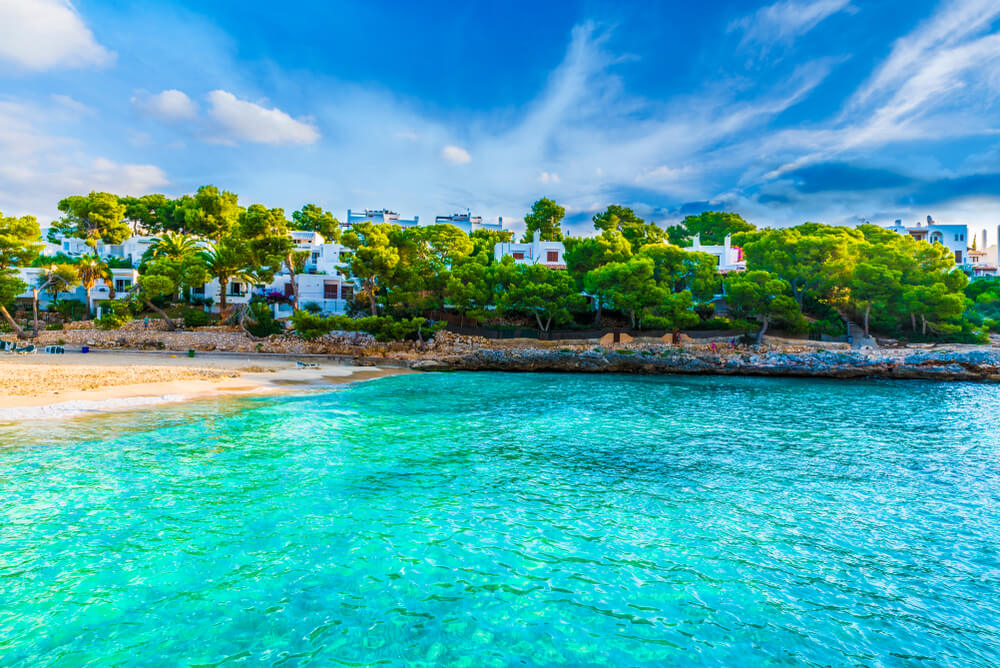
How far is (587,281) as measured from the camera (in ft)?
151

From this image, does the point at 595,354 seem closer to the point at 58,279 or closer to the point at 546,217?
the point at 546,217

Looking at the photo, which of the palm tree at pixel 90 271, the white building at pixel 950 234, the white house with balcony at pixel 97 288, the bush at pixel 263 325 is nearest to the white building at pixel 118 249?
the white house with balcony at pixel 97 288

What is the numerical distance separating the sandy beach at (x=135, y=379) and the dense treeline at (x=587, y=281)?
24.4 ft

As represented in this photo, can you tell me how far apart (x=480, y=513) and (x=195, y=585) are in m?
4.70

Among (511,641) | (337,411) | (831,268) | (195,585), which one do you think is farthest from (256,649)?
(831,268)

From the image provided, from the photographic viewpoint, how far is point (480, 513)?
915cm

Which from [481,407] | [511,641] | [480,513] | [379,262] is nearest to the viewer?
[511,641]

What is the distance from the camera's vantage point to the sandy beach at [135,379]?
17.9 m

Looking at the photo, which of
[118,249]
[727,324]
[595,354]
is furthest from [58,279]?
[727,324]

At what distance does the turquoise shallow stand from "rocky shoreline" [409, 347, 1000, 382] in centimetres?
2110

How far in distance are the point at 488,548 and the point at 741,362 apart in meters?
34.9

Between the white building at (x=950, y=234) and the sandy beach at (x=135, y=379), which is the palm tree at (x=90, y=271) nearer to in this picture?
the sandy beach at (x=135, y=379)

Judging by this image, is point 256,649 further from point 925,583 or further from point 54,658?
point 925,583

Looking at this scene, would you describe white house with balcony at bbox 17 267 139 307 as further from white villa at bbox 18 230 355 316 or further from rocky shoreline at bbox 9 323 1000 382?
rocky shoreline at bbox 9 323 1000 382
